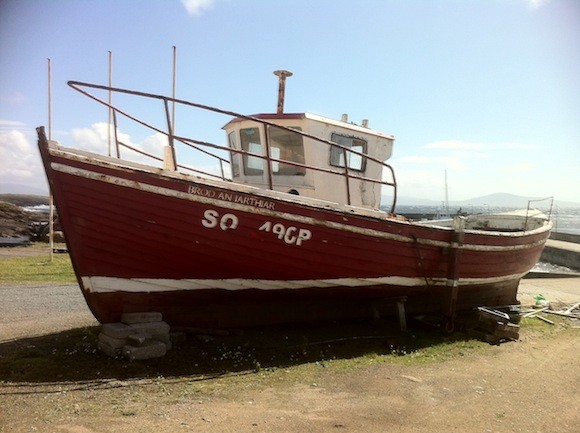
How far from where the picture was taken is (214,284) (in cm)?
605

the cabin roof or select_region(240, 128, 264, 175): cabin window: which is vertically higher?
the cabin roof

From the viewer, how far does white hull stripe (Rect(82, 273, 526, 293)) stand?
5.58m

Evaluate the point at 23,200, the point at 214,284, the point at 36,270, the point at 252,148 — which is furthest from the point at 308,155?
the point at 23,200

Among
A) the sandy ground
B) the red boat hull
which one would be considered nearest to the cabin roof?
the red boat hull

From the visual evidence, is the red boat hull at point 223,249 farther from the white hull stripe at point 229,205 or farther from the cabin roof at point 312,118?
the cabin roof at point 312,118

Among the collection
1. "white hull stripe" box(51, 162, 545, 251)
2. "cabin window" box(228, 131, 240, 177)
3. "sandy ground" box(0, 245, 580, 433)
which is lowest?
Answer: "sandy ground" box(0, 245, 580, 433)

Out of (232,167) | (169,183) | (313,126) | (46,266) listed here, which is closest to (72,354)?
(169,183)

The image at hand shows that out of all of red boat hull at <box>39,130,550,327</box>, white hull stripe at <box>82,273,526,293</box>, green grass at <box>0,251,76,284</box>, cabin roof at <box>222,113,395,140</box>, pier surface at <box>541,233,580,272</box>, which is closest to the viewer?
red boat hull at <box>39,130,550,327</box>

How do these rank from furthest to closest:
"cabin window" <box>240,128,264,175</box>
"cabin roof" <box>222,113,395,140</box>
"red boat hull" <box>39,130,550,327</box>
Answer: "cabin window" <box>240,128,264,175</box> < "cabin roof" <box>222,113,395,140</box> < "red boat hull" <box>39,130,550,327</box>

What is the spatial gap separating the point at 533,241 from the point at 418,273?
12.6ft

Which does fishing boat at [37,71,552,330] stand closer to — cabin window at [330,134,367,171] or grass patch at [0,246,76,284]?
cabin window at [330,134,367,171]

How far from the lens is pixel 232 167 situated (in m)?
8.30

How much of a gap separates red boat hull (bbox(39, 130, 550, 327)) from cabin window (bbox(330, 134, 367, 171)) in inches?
57.5

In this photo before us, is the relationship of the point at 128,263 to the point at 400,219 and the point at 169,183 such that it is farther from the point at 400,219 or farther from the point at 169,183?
the point at 400,219
